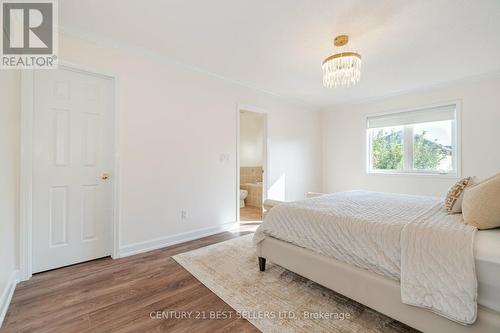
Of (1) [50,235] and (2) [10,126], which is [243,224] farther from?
(2) [10,126]

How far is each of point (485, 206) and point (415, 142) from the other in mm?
3294

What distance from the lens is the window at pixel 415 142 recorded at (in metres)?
3.66

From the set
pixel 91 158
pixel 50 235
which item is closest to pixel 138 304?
pixel 50 235

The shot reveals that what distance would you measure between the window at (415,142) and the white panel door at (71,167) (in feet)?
15.5

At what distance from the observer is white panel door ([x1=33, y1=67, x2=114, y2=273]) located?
212 cm

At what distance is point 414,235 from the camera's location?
50.3 inches

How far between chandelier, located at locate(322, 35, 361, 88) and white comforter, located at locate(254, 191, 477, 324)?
1322mm

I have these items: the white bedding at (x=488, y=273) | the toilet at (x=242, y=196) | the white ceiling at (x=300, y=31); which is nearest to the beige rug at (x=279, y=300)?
the white bedding at (x=488, y=273)

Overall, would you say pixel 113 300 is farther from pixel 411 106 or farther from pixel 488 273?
pixel 411 106

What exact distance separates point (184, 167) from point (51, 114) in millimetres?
1486

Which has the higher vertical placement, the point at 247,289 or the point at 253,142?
the point at 253,142

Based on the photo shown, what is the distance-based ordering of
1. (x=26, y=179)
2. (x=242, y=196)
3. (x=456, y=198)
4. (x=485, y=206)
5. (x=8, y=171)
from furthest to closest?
(x=242, y=196)
(x=26, y=179)
(x=8, y=171)
(x=456, y=198)
(x=485, y=206)

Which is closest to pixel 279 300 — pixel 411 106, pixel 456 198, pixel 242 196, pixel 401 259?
pixel 401 259

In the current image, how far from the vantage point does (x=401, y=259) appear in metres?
1.28
